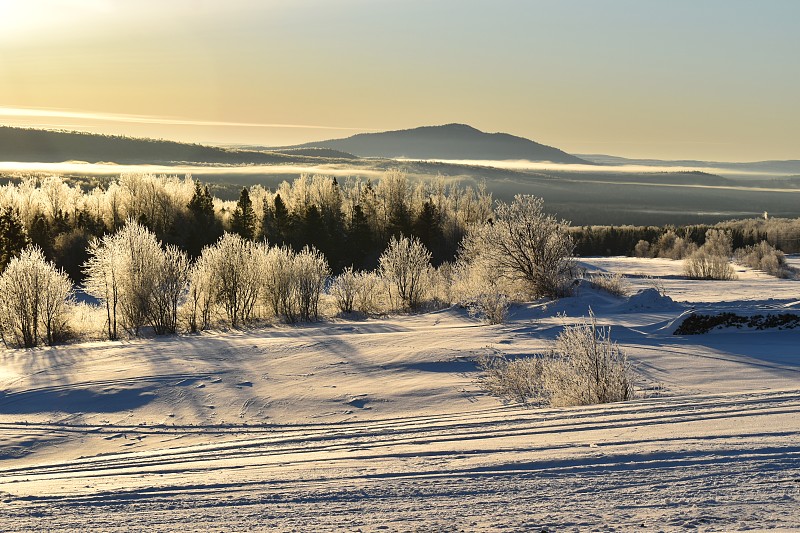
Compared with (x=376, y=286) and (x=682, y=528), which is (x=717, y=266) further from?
(x=682, y=528)

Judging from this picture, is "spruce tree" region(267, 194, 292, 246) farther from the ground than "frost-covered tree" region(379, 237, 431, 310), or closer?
farther from the ground

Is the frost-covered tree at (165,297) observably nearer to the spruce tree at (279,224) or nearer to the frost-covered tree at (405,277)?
the frost-covered tree at (405,277)

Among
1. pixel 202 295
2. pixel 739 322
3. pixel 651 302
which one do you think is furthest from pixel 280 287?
pixel 739 322

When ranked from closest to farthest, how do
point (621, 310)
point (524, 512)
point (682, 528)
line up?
1. point (682, 528)
2. point (524, 512)
3. point (621, 310)

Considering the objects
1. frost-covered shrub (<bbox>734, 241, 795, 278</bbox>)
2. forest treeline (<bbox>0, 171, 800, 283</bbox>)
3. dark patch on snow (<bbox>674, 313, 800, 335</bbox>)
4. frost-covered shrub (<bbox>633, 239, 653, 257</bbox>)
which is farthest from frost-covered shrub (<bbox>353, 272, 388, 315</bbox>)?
frost-covered shrub (<bbox>633, 239, 653, 257</bbox>)

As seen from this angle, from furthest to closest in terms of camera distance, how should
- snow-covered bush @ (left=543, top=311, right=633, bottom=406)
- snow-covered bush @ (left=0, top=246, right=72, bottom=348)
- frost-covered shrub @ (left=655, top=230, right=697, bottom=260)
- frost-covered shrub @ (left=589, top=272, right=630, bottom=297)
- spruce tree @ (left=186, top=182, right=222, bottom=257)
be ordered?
frost-covered shrub @ (left=655, top=230, right=697, bottom=260) < spruce tree @ (left=186, top=182, right=222, bottom=257) < frost-covered shrub @ (left=589, top=272, right=630, bottom=297) < snow-covered bush @ (left=0, top=246, right=72, bottom=348) < snow-covered bush @ (left=543, top=311, right=633, bottom=406)

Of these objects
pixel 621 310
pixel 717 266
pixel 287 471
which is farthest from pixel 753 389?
pixel 717 266

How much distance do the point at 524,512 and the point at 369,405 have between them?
31.2ft

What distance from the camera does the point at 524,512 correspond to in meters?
5.83

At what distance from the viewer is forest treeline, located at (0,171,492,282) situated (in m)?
51.5

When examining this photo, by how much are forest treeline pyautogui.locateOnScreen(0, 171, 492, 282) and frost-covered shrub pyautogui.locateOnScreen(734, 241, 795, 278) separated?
20.2 meters

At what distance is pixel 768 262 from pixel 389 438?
50896 millimetres

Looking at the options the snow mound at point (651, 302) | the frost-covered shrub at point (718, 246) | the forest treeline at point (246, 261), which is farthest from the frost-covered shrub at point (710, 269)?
the snow mound at point (651, 302)

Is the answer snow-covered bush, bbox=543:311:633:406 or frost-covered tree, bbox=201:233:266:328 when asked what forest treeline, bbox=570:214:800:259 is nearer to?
frost-covered tree, bbox=201:233:266:328
